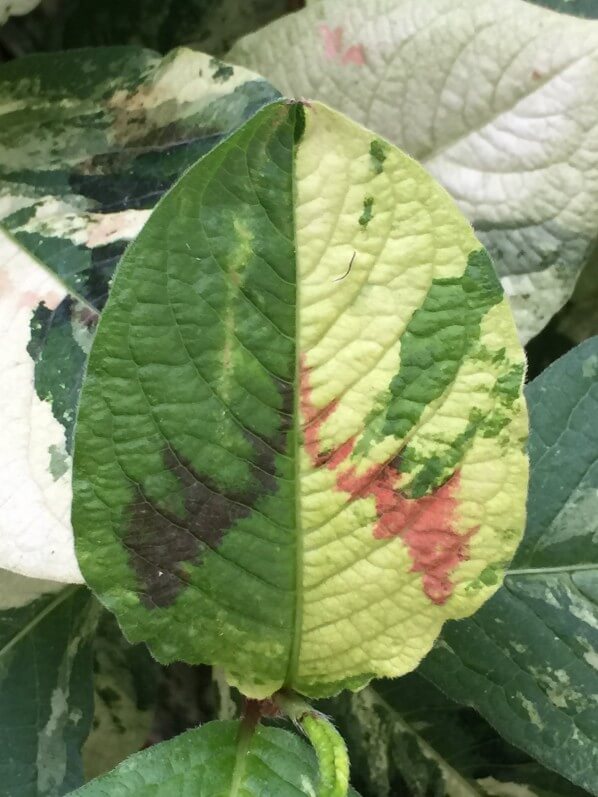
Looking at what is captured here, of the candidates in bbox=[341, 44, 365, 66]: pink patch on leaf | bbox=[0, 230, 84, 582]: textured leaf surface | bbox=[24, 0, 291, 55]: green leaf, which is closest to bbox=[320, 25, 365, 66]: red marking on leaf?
bbox=[341, 44, 365, 66]: pink patch on leaf

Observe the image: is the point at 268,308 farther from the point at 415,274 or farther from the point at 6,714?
the point at 6,714

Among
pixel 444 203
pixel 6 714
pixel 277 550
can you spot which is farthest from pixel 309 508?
pixel 6 714

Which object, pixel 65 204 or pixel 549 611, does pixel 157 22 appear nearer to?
pixel 65 204

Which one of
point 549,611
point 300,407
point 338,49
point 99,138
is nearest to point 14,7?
point 99,138

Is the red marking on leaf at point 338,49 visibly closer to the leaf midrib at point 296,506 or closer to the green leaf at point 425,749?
the leaf midrib at point 296,506

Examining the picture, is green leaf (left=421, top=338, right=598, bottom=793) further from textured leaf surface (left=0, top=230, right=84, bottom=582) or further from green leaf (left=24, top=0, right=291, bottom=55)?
green leaf (left=24, top=0, right=291, bottom=55)

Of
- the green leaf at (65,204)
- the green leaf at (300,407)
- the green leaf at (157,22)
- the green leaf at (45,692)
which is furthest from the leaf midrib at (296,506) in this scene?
the green leaf at (157,22)
